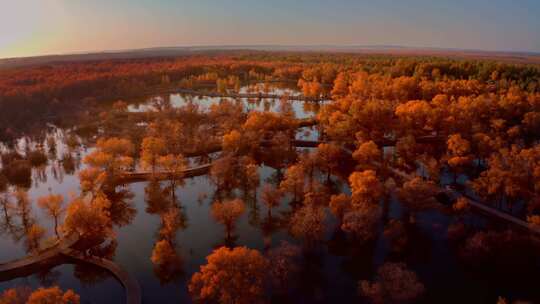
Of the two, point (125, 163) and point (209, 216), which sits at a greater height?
point (125, 163)

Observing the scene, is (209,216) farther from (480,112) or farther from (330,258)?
(480,112)

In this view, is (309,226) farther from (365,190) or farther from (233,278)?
(233,278)

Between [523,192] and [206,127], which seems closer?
[523,192]

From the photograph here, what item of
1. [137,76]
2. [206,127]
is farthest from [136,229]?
[137,76]

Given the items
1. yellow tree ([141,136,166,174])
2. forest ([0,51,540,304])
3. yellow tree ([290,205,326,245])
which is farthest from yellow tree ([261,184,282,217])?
yellow tree ([141,136,166,174])

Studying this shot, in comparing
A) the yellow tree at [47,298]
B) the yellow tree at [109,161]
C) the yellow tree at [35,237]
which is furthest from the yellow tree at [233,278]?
the yellow tree at [109,161]

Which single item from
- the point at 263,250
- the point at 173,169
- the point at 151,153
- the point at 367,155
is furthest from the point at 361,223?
the point at 151,153

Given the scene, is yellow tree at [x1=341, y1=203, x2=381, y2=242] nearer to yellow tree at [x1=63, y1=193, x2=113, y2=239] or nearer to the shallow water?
the shallow water

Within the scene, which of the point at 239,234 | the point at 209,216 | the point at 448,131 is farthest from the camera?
the point at 448,131
